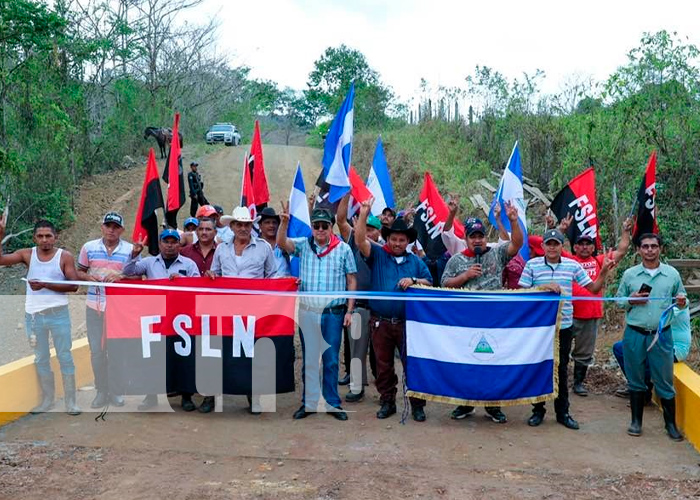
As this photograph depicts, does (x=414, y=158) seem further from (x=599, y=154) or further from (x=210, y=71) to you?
(x=210, y=71)

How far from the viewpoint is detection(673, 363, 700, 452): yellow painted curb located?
5.68m

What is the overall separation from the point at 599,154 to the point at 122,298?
A: 31.2 feet

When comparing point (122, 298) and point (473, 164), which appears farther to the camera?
point (473, 164)

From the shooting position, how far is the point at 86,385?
24.6 feet

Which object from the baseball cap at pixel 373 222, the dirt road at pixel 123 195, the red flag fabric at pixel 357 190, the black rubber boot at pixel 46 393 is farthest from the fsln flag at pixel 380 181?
the dirt road at pixel 123 195

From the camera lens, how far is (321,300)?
6438mm

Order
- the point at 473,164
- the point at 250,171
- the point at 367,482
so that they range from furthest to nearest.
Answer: the point at 473,164
the point at 250,171
the point at 367,482

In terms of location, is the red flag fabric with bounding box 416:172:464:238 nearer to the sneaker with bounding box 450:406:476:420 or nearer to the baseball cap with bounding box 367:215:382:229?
the baseball cap with bounding box 367:215:382:229

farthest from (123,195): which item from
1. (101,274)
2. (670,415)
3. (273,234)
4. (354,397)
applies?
(670,415)

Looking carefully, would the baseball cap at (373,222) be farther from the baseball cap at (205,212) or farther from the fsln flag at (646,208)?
the fsln flag at (646,208)

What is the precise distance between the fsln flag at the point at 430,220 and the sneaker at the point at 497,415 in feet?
8.99

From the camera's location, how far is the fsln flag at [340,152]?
682 centimetres

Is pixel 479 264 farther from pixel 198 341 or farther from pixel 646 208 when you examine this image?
pixel 198 341

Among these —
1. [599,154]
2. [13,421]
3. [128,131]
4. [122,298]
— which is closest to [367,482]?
[122,298]
